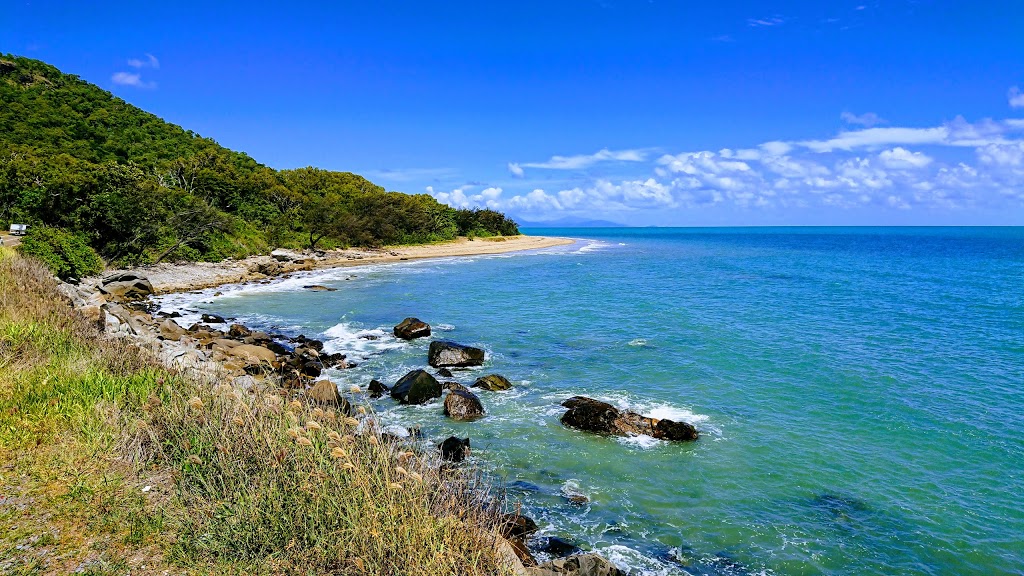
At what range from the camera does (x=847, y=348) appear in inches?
877

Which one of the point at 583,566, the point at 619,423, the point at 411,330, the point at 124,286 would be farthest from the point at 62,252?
the point at 583,566

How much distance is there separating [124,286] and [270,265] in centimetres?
1704

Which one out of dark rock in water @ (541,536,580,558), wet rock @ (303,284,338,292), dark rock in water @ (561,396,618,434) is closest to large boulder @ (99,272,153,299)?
wet rock @ (303,284,338,292)

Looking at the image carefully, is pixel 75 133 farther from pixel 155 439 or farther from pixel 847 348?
pixel 847 348

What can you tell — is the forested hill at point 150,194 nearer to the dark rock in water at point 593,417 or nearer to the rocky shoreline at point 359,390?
the rocky shoreline at point 359,390

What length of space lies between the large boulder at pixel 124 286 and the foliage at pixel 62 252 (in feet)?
4.43

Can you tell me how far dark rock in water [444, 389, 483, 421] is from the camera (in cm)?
1451

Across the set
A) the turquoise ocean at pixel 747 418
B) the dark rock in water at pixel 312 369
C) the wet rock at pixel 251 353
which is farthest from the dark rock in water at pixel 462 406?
the wet rock at pixel 251 353

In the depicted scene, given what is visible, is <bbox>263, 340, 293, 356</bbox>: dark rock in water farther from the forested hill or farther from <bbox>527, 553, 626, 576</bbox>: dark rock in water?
the forested hill

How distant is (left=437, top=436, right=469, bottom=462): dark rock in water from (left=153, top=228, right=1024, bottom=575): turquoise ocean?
17.5 inches

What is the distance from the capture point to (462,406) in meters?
14.7

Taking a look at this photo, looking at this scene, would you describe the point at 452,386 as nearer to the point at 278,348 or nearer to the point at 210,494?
the point at 278,348

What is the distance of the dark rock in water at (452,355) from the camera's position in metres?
19.5

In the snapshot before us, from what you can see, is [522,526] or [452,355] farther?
[452,355]
